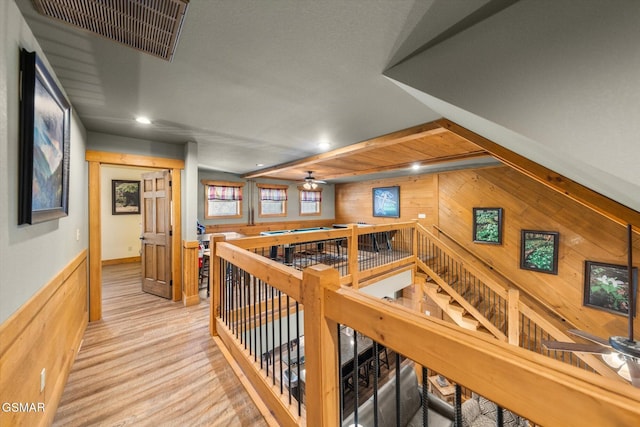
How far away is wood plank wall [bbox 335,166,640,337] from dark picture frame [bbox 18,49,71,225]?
6610 millimetres

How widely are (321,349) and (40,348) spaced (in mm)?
1704

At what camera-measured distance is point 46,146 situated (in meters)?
1.47

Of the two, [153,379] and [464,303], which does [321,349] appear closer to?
[153,379]

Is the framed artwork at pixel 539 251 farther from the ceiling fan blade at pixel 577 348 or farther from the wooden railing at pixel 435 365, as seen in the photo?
the wooden railing at pixel 435 365

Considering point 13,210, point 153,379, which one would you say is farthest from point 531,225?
point 13,210

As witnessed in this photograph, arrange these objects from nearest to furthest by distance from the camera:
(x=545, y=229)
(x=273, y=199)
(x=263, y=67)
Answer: (x=263, y=67) → (x=545, y=229) → (x=273, y=199)

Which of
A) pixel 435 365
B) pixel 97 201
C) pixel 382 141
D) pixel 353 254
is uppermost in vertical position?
pixel 382 141

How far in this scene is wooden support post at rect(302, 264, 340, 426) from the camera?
3.59 feet

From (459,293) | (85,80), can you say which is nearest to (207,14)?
(85,80)

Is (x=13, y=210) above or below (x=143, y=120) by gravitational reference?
below

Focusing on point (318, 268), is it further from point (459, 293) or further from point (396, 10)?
point (459, 293)

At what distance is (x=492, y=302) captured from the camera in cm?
537

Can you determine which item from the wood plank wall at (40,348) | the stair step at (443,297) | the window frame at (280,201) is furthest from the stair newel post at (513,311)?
the window frame at (280,201)

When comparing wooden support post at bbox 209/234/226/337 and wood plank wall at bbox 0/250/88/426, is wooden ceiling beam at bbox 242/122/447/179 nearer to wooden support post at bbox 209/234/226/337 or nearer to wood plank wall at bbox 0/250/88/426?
wooden support post at bbox 209/234/226/337
